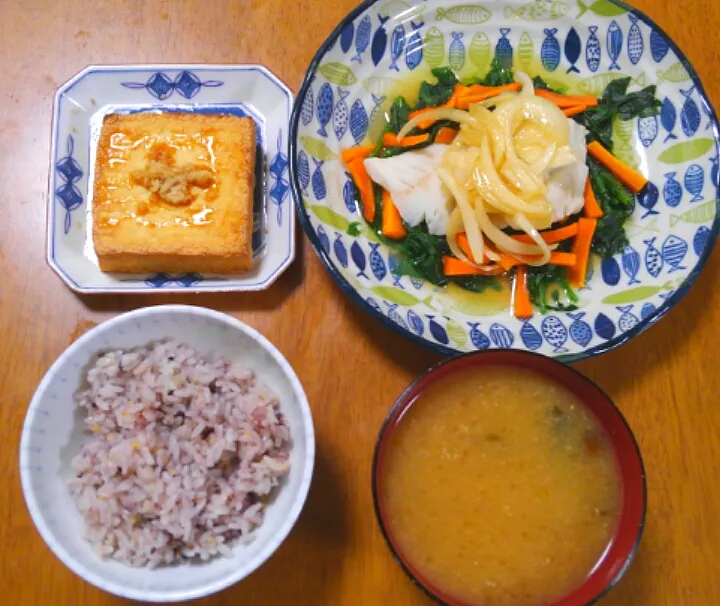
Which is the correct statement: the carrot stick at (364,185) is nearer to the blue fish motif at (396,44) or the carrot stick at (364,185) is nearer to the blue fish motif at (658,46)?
the blue fish motif at (396,44)

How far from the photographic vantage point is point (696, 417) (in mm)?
1615

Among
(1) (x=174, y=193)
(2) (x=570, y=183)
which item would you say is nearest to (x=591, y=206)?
(2) (x=570, y=183)

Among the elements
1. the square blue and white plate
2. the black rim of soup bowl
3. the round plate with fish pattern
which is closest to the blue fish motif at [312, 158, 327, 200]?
the round plate with fish pattern

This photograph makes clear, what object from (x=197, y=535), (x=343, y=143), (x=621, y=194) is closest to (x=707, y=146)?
(x=621, y=194)

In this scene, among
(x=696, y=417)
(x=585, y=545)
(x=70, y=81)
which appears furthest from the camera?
(x=70, y=81)

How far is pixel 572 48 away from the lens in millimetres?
1824

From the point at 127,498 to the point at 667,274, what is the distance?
1286 mm

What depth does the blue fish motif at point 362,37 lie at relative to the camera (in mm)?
1705

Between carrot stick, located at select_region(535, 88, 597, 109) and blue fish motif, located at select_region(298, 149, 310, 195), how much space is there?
65cm

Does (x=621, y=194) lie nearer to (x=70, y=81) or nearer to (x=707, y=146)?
(x=707, y=146)

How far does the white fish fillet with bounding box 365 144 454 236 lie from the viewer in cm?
167

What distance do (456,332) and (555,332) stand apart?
0.78 ft

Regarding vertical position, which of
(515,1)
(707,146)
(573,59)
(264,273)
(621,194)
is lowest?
(264,273)

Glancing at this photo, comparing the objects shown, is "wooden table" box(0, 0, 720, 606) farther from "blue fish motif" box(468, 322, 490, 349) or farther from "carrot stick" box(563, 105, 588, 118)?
"carrot stick" box(563, 105, 588, 118)
